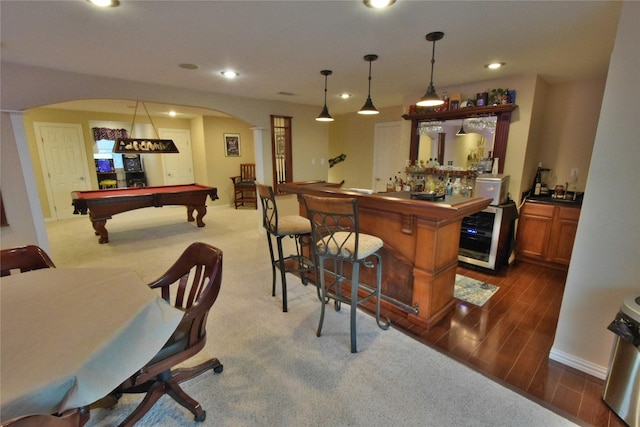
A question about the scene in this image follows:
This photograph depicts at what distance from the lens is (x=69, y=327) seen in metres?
1.08

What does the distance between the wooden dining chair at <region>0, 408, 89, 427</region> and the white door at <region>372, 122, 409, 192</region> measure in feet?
18.0

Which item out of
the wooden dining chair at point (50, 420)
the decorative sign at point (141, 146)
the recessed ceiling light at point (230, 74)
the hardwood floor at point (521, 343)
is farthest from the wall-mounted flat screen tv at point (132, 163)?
the wooden dining chair at point (50, 420)

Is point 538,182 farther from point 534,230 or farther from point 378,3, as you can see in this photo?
point 378,3

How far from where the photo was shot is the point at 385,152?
5.91m

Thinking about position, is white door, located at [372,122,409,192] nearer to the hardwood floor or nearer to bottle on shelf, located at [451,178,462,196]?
bottle on shelf, located at [451,178,462,196]

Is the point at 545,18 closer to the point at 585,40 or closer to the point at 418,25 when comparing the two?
the point at 585,40

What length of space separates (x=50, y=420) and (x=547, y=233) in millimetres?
4594

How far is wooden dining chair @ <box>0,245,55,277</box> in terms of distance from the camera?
5.19 feet

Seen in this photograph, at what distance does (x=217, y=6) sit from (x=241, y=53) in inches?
34.1

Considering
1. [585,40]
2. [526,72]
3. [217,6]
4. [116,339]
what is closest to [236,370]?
[116,339]

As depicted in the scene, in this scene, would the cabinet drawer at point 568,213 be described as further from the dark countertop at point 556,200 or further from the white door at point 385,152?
the white door at point 385,152

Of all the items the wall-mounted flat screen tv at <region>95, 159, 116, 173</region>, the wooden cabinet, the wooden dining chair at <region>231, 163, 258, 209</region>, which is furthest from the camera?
the wall-mounted flat screen tv at <region>95, 159, 116, 173</region>

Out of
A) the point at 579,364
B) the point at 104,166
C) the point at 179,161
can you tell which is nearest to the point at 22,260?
the point at 579,364

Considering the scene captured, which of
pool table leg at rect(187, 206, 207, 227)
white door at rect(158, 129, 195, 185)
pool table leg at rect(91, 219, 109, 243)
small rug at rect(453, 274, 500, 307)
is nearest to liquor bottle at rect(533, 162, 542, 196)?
small rug at rect(453, 274, 500, 307)
